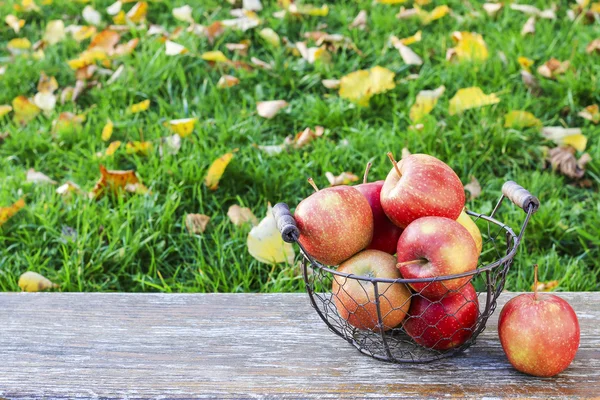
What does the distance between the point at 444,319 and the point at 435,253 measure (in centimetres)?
15

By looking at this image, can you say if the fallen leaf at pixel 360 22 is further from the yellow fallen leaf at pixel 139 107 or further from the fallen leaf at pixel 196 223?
the fallen leaf at pixel 196 223

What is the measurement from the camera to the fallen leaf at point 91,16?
357cm

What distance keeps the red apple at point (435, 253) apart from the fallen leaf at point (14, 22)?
9.59 feet

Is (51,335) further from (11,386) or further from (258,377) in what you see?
(258,377)

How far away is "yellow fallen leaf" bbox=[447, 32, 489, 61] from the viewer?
2986 mm

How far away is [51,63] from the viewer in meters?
3.27

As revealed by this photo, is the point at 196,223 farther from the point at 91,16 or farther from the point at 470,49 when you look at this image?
the point at 91,16

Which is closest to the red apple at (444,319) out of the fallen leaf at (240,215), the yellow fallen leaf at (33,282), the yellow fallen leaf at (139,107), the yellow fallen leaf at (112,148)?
the fallen leaf at (240,215)

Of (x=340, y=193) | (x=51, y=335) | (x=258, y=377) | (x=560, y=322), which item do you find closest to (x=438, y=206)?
(x=340, y=193)

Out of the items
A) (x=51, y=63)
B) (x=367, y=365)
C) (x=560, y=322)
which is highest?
(x=560, y=322)

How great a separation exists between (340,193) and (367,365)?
329mm

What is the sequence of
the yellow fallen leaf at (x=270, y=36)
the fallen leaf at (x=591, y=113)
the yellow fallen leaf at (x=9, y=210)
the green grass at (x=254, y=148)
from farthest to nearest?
the yellow fallen leaf at (x=270, y=36)
the fallen leaf at (x=591, y=113)
the yellow fallen leaf at (x=9, y=210)
the green grass at (x=254, y=148)

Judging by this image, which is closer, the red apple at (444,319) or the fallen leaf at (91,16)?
the red apple at (444,319)

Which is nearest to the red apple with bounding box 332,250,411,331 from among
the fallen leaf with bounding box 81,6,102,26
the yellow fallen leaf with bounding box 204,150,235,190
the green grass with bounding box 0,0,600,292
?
the green grass with bounding box 0,0,600,292
